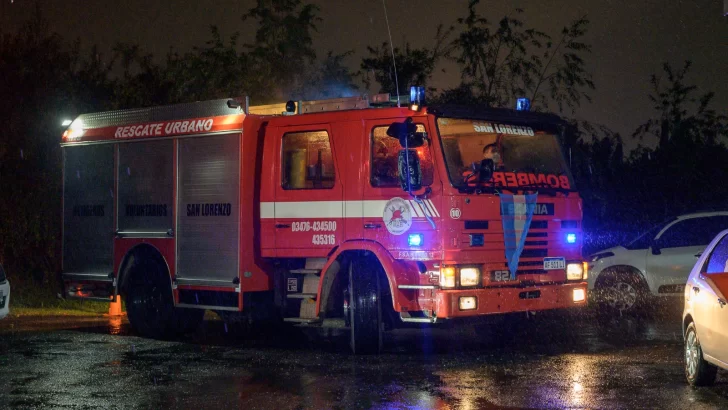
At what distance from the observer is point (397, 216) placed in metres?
12.0

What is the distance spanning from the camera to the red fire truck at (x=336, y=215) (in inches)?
464

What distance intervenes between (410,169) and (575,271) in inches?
105

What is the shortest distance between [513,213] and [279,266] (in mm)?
3030

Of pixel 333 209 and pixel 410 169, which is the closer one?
pixel 410 169

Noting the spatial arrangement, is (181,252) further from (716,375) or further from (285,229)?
(716,375)

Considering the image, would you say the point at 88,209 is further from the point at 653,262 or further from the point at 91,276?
the point at 653,262

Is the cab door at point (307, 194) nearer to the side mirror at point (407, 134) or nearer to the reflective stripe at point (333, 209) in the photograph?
the reflective stripe at point (333, 209)

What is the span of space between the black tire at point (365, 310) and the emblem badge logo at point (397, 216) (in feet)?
1.89

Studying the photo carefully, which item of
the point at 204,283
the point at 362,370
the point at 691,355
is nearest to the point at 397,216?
the point at 362,370

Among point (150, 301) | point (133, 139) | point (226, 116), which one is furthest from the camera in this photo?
point (133, 139)

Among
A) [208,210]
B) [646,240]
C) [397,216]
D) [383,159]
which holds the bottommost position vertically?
[646,240]

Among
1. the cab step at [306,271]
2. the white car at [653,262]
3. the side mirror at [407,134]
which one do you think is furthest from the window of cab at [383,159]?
the white car at [653,262]

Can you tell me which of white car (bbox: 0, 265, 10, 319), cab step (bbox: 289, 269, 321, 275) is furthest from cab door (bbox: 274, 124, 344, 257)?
white car (bbox: 0, 265, 10, 319)

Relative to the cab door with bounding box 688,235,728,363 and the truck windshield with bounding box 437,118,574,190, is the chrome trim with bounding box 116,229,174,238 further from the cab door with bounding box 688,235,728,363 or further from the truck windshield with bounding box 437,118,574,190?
the cab door with bounding box 688,235,728,363
